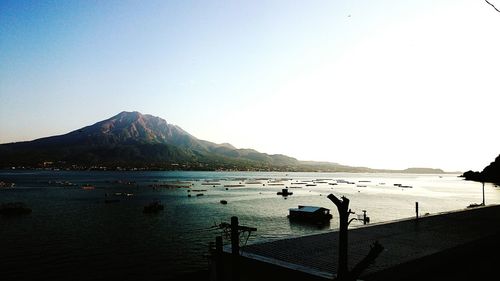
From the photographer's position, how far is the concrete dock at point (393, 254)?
52.5 ft

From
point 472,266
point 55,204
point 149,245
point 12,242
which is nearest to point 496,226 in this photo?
point 472,266

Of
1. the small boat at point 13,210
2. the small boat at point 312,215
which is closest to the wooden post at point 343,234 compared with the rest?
the small boat at point 312,215

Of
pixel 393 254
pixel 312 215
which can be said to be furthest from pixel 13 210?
pixel 393 254

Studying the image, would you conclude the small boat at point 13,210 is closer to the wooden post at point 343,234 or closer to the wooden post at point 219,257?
the wooden post at point 219,257

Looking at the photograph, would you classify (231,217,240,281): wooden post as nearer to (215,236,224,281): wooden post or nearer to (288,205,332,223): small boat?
(215,236,224,281): wooden post

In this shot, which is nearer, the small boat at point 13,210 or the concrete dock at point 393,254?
the concrete dock at point 393,254

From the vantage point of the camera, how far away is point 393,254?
19.7 m

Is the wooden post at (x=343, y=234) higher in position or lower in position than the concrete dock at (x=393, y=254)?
higher

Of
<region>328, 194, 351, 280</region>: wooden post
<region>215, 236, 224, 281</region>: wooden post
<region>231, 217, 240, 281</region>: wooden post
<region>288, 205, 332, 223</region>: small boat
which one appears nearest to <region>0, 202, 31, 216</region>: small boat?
<region>288, 205, 332, 223</region>: small boat

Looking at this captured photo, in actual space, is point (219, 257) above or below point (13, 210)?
above

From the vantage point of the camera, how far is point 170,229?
5047 cm

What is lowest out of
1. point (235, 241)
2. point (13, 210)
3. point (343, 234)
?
point (13, 210)

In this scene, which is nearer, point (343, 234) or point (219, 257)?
point (343, 234)

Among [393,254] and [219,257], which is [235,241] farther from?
[393,254]
